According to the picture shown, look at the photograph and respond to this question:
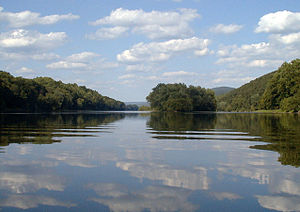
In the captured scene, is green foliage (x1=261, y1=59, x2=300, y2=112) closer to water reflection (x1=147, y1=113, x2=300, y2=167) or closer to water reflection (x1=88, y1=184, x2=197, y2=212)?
water reflection (x1=147, y1=113, x2=300, y2=167)

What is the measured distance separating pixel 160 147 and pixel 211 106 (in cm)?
14232

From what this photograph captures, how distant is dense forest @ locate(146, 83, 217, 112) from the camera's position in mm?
133125

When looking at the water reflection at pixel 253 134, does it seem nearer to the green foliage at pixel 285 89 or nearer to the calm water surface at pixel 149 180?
the calm water surface at pixel 149 180

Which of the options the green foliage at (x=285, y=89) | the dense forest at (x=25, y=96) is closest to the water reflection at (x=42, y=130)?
the green foliage at (x=285, y=89)

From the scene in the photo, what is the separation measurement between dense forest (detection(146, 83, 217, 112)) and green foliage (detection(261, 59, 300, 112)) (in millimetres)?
36374

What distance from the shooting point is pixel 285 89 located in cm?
9656

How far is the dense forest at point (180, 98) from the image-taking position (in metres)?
133

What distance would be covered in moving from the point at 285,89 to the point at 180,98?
154 ft

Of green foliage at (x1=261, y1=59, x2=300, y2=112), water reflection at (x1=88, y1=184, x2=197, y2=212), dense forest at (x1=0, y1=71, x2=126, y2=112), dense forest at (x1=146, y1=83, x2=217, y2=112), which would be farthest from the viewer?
dense forest at (x1=146, y1=83, x2=217, y2=112)

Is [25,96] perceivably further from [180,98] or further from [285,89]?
[285,89]

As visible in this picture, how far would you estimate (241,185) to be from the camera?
7387 millimetres

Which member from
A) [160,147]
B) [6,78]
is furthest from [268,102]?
[160,147]

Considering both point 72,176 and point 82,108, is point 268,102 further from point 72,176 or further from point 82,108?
point 82,108

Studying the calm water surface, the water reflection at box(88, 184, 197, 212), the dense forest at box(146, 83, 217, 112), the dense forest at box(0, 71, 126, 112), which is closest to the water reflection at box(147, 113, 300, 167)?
the calm water surface
